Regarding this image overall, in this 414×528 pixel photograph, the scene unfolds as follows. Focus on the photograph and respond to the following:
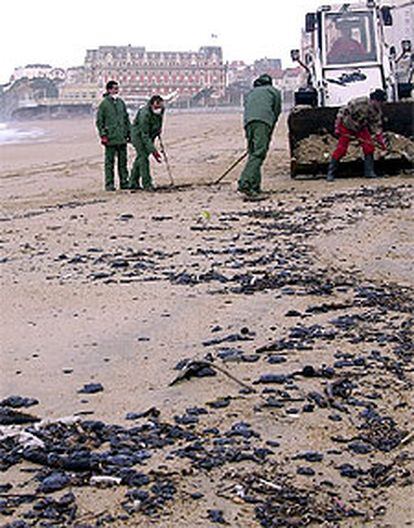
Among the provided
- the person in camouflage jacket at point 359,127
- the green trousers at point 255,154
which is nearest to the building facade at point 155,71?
the person in camouflage jacket at point 359,127

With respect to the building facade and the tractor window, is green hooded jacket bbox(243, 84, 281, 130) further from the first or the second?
the building facade

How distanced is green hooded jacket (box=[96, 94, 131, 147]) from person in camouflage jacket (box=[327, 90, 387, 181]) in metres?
3.23

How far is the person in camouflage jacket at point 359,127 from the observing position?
1492 centimetres

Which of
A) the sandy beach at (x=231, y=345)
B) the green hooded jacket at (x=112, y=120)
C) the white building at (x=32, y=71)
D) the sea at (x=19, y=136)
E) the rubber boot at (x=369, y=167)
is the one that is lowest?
the sea at (x=19, y=136)

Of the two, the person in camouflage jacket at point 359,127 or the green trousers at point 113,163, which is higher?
the person in camouflage jacket at point 359,127

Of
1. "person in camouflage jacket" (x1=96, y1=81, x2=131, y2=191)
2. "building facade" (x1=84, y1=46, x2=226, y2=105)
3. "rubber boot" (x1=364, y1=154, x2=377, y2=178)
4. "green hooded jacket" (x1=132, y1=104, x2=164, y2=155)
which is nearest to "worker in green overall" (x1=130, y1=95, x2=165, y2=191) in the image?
"green hooded jacket" (x1=132, y1=104, x2=164, y2=155)

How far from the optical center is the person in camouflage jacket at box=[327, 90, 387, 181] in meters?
14.9

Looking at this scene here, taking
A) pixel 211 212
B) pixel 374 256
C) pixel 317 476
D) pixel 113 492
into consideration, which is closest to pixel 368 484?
pixel 317 476

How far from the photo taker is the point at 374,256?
9062 millimetres

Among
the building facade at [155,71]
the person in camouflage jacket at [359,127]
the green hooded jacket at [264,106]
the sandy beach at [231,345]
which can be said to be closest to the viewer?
the sandy beach at [231,345]

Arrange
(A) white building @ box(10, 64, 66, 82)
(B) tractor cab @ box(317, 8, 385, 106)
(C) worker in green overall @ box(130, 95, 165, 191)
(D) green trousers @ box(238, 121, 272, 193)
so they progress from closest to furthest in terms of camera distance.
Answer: (D) green trousers @ box(238, 121, 272, 193)
(C) worker in green overall @ box(130, 95, 165, 191)
(B) tractor cab @ box(317, 8, 385, 106)
(A) white building @ box(10, 64, 66, 82)

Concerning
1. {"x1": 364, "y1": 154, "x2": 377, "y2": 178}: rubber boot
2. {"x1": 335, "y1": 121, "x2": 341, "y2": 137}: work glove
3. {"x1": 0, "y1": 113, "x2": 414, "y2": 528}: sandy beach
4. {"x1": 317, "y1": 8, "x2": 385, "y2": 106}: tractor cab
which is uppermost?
{"x1": 317, "y1": 8, "x2": 385, "y2": 106}: tractor cab

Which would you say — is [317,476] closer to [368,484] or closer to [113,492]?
[368,484]

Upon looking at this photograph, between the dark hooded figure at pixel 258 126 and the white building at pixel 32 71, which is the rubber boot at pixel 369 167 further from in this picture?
the white building at pixel 32 71
